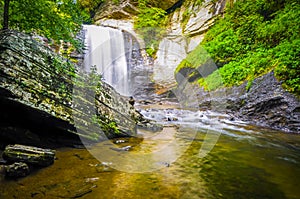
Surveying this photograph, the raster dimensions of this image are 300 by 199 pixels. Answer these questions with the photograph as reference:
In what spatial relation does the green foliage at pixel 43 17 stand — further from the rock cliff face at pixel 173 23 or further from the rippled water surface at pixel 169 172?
the rock cliff face at pixel 173 23

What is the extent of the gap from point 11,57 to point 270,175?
4357mm

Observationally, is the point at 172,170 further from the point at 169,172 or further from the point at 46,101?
the point at 46,101

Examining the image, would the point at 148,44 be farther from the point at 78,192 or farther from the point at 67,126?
the point at 78,192

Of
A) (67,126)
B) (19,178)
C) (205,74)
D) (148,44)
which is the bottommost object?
(19,178)

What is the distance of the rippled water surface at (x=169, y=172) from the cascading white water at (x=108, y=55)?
53.0ft

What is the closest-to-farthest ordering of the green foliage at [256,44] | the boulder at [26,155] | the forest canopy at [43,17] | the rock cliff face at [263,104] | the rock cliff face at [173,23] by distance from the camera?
the boulder at [26,155] → the forest canopy at [43,17] → the rock cliff face at [263,104] → the green foliage at [256,44] → the rock cliff face at [173,23]

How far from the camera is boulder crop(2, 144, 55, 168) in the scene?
241 cm

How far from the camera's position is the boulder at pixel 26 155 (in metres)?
2.41

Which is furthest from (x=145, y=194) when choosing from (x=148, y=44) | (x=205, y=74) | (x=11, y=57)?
(x=148, y=44)

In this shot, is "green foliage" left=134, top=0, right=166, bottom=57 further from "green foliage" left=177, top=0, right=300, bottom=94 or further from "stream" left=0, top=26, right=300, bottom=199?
"stream" left=0, top=26, right=300, bottom=199

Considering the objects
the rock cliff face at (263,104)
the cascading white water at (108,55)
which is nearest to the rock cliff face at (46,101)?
the rock cliff face at (263,104)

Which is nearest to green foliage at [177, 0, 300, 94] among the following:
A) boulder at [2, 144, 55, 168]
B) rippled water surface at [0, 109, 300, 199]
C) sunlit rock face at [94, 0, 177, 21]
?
rippled water surface at [0, 109, 300, 199]

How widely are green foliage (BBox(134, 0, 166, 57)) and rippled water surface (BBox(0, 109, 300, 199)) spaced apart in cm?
1870

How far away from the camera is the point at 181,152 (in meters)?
3.61
